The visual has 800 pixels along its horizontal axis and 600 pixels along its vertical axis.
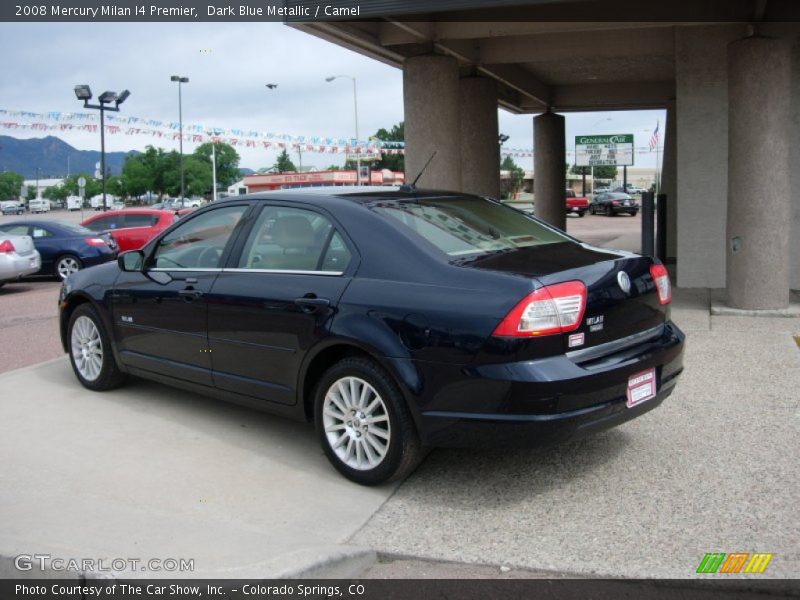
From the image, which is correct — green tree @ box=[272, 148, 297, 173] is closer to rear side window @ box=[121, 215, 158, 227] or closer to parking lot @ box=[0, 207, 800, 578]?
rear side window @ box=[121, 215, 158, 227]

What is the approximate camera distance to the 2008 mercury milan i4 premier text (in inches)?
158

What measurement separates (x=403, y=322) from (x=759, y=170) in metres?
6.44

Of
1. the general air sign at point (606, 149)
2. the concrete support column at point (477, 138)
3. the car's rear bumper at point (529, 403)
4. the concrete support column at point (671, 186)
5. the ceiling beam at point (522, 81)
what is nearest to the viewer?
the car's rear bumper at point (529, 403)

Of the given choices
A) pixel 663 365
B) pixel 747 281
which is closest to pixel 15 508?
pixel 663 365

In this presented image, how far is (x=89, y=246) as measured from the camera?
54.0 ft

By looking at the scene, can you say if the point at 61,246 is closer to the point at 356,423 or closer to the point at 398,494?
the point at 356,423

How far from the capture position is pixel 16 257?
567 inches

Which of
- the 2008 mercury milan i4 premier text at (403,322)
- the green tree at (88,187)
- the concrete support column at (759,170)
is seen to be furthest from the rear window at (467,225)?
the green tree at (88,187)

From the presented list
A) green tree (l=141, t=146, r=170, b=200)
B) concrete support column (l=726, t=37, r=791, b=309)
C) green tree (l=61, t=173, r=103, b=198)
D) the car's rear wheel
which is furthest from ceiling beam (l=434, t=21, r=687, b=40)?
green tree (l=61, t=173, r=103, b=198)

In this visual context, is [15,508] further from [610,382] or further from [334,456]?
[610,382]

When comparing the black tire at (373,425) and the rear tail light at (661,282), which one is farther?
the rear tail light at (661,282)

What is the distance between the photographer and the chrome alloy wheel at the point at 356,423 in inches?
174

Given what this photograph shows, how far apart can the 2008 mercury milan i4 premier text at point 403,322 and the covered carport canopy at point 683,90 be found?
4.42 metres

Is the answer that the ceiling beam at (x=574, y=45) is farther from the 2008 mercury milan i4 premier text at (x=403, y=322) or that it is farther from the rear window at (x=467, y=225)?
the rear window at (x=467, y=225)
